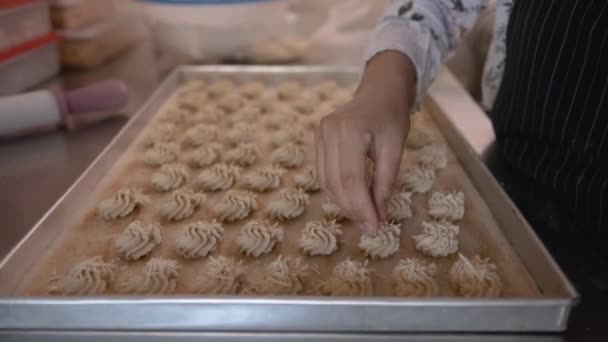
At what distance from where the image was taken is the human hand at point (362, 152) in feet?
2.26

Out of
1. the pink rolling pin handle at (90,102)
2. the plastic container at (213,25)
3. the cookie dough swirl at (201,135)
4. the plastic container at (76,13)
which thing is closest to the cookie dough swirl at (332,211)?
the cookie dough swirl at (201,135)

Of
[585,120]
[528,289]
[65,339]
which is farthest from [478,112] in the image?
[65,339]

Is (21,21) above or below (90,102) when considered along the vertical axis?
above

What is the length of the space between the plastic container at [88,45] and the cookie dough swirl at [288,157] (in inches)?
30.7

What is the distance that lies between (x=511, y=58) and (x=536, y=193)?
0.73 feet

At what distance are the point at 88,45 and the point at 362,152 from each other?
1.19 meters

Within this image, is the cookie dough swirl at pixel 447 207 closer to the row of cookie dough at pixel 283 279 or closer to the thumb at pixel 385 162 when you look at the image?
the row of cookie dough at pixel 283 279

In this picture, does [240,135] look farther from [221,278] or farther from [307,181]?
[221,278]

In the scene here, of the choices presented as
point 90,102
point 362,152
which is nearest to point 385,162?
point 362,152

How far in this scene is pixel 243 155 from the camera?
3.74 feet

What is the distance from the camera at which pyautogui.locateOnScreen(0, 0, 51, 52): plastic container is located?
130cm

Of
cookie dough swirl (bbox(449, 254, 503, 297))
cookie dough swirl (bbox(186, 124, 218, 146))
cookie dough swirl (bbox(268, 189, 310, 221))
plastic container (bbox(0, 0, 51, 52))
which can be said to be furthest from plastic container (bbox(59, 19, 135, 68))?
cookie dough swirl (bbox(449, 254, 503, 297))

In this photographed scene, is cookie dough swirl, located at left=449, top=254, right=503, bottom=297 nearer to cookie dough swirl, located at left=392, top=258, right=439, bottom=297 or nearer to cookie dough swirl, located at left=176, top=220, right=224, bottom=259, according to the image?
cookie dough swirl, located at left=392, top=258, right=439, bottom=297

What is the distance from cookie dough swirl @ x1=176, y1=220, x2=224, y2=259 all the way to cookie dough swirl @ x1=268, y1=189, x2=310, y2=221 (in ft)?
0.32
